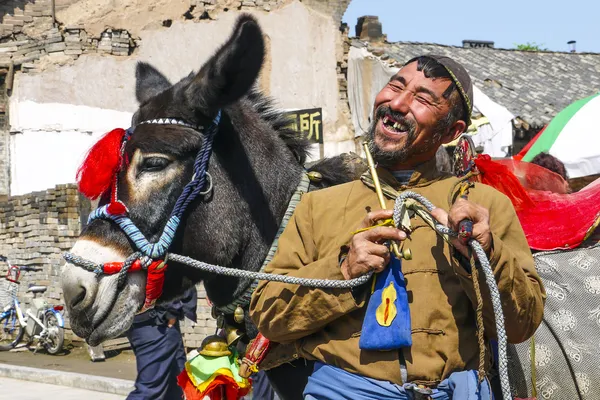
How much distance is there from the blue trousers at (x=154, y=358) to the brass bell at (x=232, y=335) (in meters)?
2.91

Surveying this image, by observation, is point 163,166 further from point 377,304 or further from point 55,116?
point 55,116

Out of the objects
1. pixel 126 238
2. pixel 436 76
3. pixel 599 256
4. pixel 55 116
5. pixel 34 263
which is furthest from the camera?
pixel 55 116

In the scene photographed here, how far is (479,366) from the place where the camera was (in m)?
2.25

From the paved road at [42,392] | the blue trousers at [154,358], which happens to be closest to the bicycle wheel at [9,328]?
the paved road at [42,392]

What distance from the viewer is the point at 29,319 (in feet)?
41.4

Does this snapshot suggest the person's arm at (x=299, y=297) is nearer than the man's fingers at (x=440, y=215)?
No

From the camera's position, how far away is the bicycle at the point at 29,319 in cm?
1205

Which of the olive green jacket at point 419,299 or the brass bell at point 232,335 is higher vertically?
the olive green jacket at point 419,299

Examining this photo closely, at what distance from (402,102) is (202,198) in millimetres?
975

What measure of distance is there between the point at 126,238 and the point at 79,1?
14.7 metres

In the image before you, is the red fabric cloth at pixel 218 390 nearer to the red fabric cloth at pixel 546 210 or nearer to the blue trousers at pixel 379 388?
the blue trousers at pixel 379 388

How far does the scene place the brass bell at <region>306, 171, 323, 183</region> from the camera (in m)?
3.27

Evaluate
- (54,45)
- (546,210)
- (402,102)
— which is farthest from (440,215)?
(54,45)

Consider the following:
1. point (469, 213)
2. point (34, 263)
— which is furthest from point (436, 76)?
point (34, 263)
